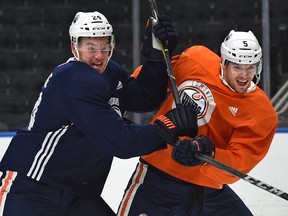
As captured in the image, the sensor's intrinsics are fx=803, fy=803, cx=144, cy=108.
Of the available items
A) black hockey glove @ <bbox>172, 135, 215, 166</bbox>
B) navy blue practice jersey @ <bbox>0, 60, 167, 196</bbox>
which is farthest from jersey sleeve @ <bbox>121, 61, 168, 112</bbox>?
black hockey glove @ <bbox>172, 135, 215, 166</bbox>

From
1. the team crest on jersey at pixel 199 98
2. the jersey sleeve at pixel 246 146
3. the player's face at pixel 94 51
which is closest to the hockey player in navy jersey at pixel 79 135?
the player's face at pixel 94 51

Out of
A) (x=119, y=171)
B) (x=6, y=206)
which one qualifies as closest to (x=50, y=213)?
(x=6, y=206)

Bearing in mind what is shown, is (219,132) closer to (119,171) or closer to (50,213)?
(50,213)

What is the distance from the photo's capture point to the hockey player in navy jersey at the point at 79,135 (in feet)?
8.41

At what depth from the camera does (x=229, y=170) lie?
265 centimetres

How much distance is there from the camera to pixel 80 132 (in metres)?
2.68

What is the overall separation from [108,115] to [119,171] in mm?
1337

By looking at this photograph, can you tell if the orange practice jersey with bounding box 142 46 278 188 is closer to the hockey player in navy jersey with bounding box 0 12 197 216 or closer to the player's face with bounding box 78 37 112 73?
the hockey player in navy jersey with bounding box 0 12 197 216

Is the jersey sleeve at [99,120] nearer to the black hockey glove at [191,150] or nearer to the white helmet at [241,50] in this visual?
the black hockey glove at [191,150]

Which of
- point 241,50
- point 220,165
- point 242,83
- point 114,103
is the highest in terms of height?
point 241,50

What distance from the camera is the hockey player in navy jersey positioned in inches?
101

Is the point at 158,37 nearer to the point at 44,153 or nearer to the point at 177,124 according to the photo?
the point at 177,124

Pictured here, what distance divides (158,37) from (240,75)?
0.32 metres

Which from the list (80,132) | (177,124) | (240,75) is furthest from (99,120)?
(240,75)
